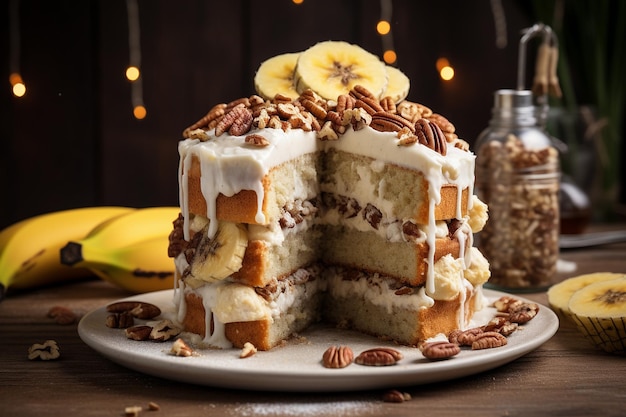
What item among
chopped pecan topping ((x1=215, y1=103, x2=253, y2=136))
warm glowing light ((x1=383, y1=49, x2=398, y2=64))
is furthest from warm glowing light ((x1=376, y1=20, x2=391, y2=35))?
chopped pecan topping ((x1=215, y1=103, x2=253, y2=136))

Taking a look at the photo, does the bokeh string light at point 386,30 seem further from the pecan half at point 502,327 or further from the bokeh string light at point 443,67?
the pecan half at point 502,327

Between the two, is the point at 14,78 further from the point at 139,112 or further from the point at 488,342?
the point at 488,342

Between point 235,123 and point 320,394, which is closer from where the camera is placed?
point 320,394

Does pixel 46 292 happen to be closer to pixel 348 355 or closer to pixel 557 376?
pixel 348 355

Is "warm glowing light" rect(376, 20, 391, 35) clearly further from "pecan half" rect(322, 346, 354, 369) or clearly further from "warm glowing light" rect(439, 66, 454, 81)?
"pecan half" rect(322, 346, 354, 369)

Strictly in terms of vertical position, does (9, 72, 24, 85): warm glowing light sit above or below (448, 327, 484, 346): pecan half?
above

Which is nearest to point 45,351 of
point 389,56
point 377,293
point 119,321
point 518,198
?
point 119,321
